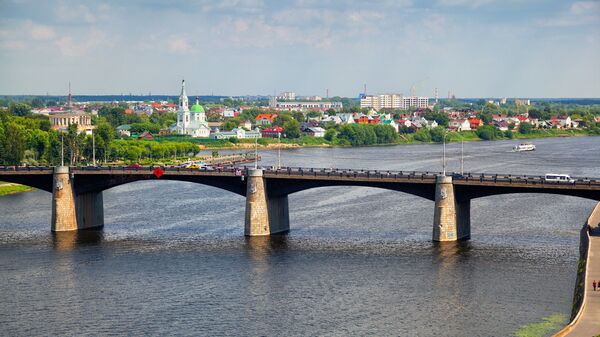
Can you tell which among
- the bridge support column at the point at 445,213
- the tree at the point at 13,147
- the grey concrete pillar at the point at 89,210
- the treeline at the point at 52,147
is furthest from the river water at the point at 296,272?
the treeline at the point at 52,147

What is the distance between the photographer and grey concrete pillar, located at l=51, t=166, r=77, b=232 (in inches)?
4040

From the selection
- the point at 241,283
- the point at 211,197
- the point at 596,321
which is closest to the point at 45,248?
the point at 241,283

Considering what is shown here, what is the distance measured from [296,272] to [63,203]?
32.5 m

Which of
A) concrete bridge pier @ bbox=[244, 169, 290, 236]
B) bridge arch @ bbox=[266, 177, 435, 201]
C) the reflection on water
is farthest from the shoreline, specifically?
bridge arch @ bbox=[266, 177, 435, 201]

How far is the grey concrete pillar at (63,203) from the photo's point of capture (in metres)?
103

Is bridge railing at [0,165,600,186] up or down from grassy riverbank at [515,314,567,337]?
up

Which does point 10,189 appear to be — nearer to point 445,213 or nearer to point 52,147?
point 52,147

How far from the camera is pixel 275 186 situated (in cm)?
9881

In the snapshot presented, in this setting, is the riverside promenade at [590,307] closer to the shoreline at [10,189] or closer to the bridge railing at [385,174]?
the bridge railing at [385,174]

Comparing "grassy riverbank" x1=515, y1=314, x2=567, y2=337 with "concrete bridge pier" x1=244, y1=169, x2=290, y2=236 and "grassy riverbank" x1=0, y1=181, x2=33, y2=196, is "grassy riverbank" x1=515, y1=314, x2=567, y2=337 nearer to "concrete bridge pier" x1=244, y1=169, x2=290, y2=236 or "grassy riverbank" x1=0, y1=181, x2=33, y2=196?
"concrete bridge pier" x1=244, y1=169, x2=290, y2=236

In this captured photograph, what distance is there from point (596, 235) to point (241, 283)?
2849cm

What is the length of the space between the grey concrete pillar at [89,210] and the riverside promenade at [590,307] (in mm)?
49490

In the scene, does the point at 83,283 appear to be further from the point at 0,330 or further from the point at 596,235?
the point at 596,235

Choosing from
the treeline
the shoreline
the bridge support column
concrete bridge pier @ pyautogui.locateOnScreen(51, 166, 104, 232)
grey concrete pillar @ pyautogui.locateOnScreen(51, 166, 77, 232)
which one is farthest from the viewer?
the treeline
